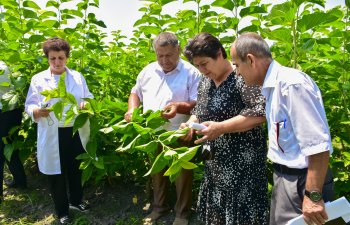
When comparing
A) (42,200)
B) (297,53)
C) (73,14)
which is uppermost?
(73,14)

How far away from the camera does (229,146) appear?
2.44 m

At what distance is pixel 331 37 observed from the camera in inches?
107

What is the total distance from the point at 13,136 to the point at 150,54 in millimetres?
1570

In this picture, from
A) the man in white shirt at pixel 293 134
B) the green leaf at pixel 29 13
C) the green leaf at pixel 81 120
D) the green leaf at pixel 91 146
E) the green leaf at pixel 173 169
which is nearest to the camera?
the man in white shirt at pixel 293 134

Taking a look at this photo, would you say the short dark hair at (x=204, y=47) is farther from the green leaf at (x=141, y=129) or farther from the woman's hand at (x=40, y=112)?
the woman's hand at (x=40, y=112)

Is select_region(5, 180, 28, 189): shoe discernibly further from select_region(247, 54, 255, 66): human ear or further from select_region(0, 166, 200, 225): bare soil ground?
select_region(247, 54, 255, 66): human ear

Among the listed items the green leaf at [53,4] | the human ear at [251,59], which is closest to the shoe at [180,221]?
the human ear at [251,59]

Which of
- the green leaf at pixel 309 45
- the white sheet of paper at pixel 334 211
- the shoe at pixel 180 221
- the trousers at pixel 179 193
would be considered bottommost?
the shoe at pixel 180 221

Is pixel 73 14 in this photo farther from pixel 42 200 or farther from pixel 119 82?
pixel 42 200

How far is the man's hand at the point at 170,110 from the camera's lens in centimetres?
279

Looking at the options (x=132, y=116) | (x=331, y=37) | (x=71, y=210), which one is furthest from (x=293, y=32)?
(x=71, y=210)

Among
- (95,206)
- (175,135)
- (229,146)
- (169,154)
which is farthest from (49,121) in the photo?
(229,146)

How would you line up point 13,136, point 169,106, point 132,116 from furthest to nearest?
point 13,136 → point 169,106 → point 132,116

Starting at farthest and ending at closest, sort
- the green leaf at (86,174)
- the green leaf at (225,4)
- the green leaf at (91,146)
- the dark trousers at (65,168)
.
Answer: the dark trousers at (65,168) → the green leaf at (86,174) → the green leaf at (91,146) → the green leaf at (225,4)
